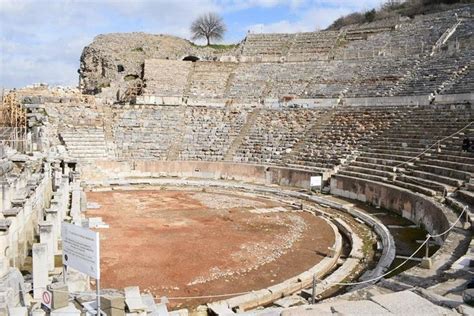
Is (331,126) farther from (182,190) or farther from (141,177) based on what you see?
(141,177)

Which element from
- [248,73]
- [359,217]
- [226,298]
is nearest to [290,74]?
[248,73]

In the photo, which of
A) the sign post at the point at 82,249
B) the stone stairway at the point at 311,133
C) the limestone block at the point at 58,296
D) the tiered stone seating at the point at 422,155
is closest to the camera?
the sign post at the point at 82,249

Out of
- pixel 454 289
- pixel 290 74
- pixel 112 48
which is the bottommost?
pixel 454 289

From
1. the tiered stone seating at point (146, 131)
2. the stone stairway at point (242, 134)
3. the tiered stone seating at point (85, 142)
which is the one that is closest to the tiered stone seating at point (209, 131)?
the stone stairway at point (242, 134)

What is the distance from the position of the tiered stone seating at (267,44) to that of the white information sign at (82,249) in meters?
35.9

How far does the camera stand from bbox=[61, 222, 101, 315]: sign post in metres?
5.56

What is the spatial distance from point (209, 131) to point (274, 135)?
175 inches

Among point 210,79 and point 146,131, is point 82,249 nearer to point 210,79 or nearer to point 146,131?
point 146,131

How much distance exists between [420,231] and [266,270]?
6357 mm

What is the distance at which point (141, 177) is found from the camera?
26906 millimetres

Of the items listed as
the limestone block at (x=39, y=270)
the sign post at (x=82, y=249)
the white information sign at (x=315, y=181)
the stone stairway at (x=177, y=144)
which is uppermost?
the stone stairway at (x=177, y=144)

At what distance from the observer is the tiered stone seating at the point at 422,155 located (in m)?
17.3

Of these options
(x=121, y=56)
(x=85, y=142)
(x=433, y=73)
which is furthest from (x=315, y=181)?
(x=121, y=56)

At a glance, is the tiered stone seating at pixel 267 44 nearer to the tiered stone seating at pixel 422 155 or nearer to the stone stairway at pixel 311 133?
the stone stairway at pixel 311 133
